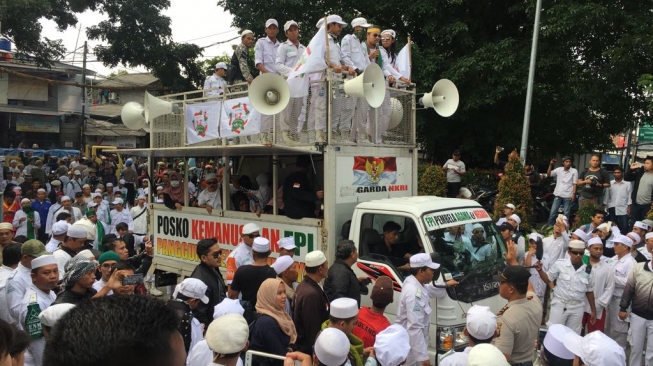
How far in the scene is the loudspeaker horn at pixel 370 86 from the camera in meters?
6.80

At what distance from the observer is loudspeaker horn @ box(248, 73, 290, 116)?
6996mm

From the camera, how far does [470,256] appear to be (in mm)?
6238

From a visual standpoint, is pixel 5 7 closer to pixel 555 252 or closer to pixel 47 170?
pixel 47 170

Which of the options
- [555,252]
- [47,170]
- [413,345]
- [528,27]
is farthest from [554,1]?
Answer: [47,170]

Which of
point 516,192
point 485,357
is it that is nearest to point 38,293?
point 485,357

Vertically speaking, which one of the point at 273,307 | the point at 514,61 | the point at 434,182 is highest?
the point at 514,61

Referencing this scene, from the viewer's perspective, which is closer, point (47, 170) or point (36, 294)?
point (36, 294)

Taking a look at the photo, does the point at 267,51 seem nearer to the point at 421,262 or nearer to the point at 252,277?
the point at 252,277

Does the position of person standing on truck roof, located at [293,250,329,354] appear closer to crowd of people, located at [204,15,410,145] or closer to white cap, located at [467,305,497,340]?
white cap, located at [467,305,497,340]

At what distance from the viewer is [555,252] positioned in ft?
26.1

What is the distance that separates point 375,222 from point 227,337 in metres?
3.68

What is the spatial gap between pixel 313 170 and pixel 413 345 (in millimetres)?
2930

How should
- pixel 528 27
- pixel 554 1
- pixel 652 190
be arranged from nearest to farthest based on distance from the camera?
pixel 652 190
pixel 554 1
pixel 528 27

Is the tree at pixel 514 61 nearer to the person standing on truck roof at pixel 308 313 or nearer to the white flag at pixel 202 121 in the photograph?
the white flag at pixel 202 121
